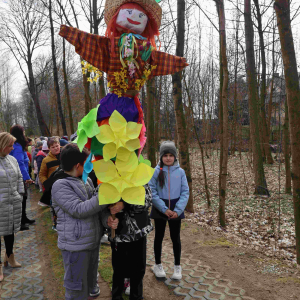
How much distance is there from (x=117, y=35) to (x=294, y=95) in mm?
2522

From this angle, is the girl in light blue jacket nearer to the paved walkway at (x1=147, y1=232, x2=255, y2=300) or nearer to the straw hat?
the paved walkway at (x1=147, y1=232, x2=255, y2=300)

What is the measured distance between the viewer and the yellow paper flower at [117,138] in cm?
205

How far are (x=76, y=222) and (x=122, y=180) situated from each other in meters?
0.51

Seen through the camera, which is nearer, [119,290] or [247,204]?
[119,290]

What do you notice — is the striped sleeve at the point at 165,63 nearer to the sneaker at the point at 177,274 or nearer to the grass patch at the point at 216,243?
the sneaker at the point at 177,274

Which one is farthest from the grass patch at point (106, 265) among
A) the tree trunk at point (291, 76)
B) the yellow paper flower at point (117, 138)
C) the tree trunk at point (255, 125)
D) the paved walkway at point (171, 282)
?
the tree trunk at point (255, 125)

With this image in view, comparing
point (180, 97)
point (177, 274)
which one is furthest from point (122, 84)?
point (180, 97)

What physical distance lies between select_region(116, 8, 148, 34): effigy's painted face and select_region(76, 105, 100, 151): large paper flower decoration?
0.96 m

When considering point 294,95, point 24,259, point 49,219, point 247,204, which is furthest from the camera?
point 247,204

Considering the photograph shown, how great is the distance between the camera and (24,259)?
383 centimetres

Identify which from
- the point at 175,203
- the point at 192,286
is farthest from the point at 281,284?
the point at 175,203

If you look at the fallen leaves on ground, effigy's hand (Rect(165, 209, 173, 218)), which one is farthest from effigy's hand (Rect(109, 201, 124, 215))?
the fallen leaves on ground

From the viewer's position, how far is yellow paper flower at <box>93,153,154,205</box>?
1997 millimetres

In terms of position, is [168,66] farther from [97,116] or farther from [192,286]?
[192,286]
